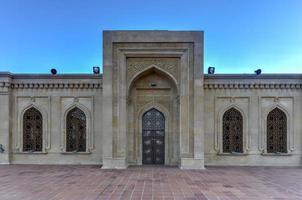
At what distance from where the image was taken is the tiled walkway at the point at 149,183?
741cm

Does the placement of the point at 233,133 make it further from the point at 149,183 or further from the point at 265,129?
the point at 149,183

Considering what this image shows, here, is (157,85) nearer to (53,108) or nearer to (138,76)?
(138,76)

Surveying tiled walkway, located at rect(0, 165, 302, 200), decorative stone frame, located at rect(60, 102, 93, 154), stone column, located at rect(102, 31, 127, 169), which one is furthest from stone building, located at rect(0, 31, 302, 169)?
tiled walkway, located at rect(0, 165, 302, 200)

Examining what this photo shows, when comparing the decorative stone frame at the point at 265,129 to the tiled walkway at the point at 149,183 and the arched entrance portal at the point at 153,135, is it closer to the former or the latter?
the tiled walkway at the point at 149,183

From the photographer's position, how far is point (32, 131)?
43.9 ft

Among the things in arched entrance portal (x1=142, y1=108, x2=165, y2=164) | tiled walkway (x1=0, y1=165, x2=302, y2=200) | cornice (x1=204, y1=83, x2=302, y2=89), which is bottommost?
tiled walkway (x1=0, y1=165, x2=302, y2=200)

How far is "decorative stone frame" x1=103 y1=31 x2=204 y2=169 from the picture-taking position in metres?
12.0

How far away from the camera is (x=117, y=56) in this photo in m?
12.4

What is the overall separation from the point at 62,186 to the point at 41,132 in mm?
5808

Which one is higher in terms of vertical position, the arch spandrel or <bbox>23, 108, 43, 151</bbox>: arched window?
the arch spandrel

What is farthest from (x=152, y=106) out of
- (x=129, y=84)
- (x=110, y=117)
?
(x=110, y=117)

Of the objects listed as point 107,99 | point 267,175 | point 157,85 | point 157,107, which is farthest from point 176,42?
point 267,175

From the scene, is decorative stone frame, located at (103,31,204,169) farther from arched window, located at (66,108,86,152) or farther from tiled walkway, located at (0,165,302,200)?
arched window, located at (66,108,86,152)

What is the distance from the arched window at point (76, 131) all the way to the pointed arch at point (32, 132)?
146 cm
